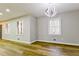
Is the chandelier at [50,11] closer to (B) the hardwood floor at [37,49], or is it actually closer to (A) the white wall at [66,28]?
(A) the white wall at [66,28]

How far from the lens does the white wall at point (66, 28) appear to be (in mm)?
1851

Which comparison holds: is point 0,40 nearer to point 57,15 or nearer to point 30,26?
point 30,26

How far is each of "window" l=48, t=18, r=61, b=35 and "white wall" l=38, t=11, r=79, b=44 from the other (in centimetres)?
6

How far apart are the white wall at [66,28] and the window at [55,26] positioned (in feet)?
0.20

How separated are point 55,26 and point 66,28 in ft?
0.73

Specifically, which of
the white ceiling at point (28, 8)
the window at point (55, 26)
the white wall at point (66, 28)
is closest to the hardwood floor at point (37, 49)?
the white wall at point (66, 28)

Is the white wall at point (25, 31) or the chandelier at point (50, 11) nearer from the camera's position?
the chandelier at point (50, 11)

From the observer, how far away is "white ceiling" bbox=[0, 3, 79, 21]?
5.66 ft

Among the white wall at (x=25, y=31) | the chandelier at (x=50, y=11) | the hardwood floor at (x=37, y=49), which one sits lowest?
the hardwood floor at (x=37, y=49)

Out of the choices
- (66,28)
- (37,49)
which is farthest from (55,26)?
(37,49)

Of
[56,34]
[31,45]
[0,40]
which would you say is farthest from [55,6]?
[0,40]

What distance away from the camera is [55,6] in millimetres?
1771

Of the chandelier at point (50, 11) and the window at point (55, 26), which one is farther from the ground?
the chandelier at point (50, 11)

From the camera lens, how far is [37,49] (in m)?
1.83
